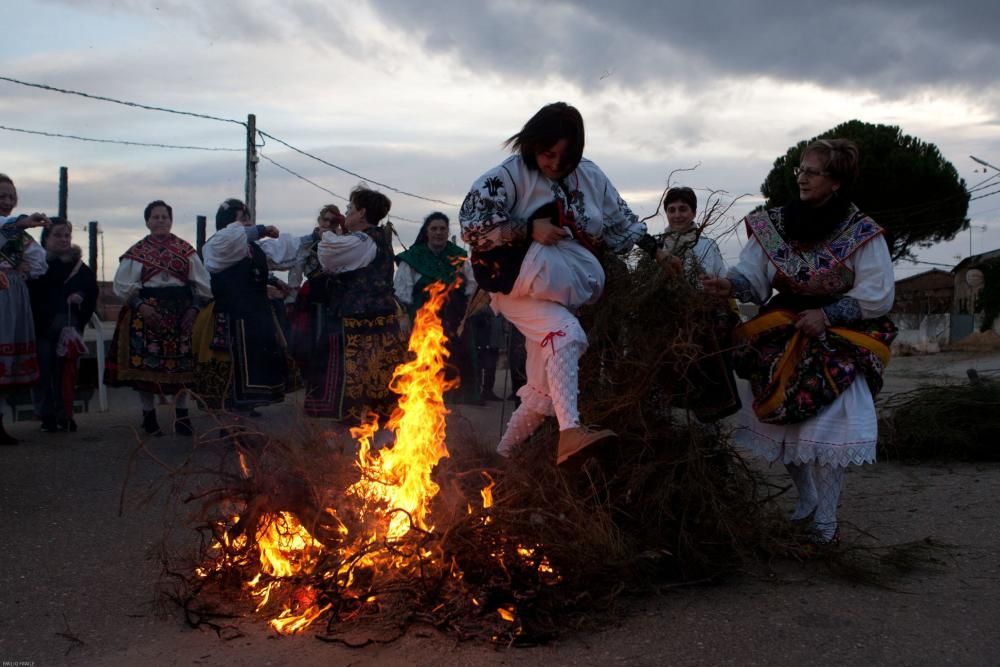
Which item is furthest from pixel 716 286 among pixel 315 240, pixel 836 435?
pixel 315 240

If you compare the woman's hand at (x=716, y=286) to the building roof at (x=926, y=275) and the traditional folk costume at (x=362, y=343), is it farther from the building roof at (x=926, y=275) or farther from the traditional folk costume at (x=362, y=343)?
the building roof at (x=926, y=275)

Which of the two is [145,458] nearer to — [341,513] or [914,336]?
[341,513]

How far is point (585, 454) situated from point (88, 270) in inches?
267

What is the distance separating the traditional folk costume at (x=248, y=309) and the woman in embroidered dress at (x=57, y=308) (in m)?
1.56

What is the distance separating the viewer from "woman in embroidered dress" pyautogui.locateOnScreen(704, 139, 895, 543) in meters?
4.30

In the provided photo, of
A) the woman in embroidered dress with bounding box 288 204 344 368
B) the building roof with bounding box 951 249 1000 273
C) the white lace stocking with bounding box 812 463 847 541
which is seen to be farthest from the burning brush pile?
the building roof with bounding box 951 249 1000 273

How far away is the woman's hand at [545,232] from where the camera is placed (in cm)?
402

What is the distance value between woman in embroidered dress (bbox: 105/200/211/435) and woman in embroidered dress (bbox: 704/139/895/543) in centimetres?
526

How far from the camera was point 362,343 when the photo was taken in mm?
6730

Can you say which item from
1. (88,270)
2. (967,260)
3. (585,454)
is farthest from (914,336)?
(585,454)

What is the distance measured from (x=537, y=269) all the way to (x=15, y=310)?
17.8ft

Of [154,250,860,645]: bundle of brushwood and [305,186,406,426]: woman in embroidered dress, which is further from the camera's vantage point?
[305,186,406,426]: woman in embroidered dress

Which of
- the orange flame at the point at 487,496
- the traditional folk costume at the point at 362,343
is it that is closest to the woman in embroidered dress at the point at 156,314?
the traditional folk costume at the point at 362,343

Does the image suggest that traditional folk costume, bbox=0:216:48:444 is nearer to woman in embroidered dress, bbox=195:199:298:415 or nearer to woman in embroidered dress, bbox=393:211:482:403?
woman in embroidered dress, bbox=195:199:298:415
